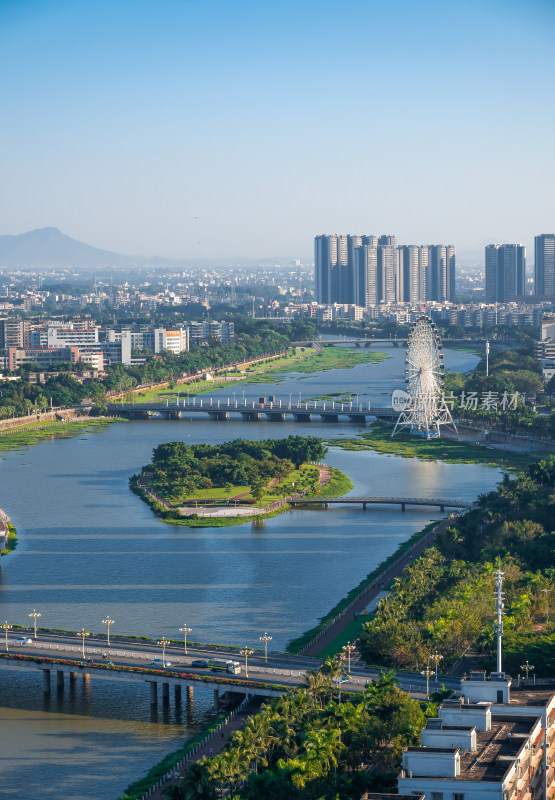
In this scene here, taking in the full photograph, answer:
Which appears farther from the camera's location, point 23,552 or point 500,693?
point 23,552

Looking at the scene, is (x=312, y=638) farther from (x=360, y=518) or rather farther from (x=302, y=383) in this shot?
(x=302, y=383)

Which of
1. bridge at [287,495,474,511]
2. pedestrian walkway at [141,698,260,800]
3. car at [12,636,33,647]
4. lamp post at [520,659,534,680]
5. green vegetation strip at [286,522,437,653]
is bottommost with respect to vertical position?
pedestrian walkway at [141,698,260,800]

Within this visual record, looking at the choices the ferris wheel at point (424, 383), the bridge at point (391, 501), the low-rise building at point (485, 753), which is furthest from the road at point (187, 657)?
the ferris wheel at point (424, 383)

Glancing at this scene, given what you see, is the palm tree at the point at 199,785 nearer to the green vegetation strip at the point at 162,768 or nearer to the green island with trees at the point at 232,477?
the green vegetation strip at the point at 162,768

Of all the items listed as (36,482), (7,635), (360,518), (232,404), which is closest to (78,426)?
(232,404)

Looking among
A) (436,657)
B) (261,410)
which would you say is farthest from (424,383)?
(436,657)

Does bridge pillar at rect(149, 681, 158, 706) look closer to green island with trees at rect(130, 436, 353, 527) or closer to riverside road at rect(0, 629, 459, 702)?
riverside road at rect(0, 629, 459, 702)

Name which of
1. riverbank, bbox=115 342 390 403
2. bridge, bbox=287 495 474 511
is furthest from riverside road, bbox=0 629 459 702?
riverbank, bbox=115 342 390 403
